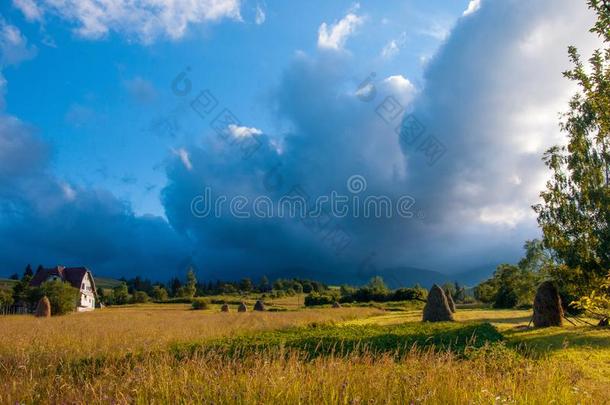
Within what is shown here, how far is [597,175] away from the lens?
2470 centimetres

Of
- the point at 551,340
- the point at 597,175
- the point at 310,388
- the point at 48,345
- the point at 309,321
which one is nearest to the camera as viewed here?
the point at 310,388

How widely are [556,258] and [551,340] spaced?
8.15m

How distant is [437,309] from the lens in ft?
96.4

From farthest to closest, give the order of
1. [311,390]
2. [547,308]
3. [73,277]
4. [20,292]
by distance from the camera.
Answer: [73,277] → [20,292] → [547,308] → [311,390]

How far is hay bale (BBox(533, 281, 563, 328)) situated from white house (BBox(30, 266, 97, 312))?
5890cm

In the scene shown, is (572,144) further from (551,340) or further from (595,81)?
(595,81)

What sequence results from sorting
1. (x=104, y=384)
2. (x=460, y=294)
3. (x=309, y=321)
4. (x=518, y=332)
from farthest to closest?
1. (x=460, y=294)
2. (x=309, y=321)
3. (x=518, y=332)
4. (x=104, y=384)

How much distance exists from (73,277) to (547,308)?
64.0 meters

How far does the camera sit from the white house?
61.9 m

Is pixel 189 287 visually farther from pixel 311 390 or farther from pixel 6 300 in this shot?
pixel 311 390

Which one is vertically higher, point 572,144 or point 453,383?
point 572,144

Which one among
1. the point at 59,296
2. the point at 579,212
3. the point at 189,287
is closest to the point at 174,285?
the point at 189,287

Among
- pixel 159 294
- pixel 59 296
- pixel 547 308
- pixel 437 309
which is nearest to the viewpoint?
pixel 547 308

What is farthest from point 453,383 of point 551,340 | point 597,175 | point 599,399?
point 597,175
